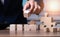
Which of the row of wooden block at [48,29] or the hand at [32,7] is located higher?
the hand at [32,7]

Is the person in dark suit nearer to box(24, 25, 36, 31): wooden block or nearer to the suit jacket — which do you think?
the suit jacket

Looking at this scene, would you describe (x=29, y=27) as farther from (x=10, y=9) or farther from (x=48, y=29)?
(x=10, y=9)

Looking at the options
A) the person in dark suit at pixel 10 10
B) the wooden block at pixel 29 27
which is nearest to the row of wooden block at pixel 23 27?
the wooden block at pixel 29 27

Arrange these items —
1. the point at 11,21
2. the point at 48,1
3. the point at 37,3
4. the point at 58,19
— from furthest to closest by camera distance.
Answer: the point at 48,1, the point at 58,19, the point at 11,21, the point at 37,3

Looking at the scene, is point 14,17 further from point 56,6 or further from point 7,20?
point 56,6

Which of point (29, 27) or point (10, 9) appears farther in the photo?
point (10, 9)

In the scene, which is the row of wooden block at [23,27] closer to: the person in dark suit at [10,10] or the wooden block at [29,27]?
the wooden block at [29,27]

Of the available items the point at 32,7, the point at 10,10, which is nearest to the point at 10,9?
the point at 10,10

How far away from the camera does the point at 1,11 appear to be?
1121mm

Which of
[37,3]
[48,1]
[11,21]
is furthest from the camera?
[48,1]

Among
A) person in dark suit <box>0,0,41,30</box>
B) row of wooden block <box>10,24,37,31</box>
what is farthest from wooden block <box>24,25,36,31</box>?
person in dark suit <box>0,0,41,30</box>

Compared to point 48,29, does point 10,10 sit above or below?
above

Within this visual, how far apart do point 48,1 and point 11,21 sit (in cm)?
73

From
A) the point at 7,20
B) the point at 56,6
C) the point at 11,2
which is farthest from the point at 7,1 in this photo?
the point at 56,6
